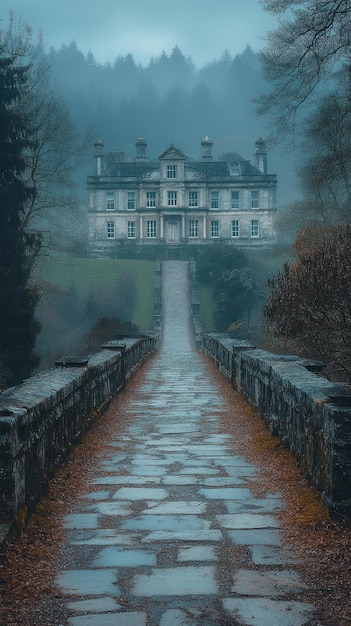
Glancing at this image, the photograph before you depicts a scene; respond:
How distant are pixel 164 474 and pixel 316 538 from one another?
2247mm

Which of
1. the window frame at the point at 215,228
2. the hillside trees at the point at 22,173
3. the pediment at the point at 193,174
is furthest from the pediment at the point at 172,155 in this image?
the hillside trees at the point at 22,173

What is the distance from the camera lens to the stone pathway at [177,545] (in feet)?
13.1

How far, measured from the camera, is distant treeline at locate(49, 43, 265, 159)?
417 feet

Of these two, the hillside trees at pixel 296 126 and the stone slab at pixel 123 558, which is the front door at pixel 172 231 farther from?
the stone slab at pixel 123 558

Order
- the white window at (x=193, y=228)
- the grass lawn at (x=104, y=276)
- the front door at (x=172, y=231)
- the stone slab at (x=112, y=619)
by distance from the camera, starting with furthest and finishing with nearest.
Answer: the white window at (x=193, y=228) < the front door at (x=172, y=231) < the grass lawn at (x=104, y=276) < the stone slab at (x=112, y=619)

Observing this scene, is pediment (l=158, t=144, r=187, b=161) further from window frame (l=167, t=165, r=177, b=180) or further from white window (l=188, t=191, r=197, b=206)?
white window (l=188, t=191, r=197, b=206)

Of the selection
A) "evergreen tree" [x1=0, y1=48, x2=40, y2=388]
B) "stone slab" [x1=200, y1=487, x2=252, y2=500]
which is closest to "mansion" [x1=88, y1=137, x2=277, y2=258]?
"evergreen tree" [x1=0, y1=48, x2=40, y2=388]

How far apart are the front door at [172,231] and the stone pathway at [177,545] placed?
6944 cm

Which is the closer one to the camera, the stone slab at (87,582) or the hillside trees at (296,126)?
the stone slab at (87,582)

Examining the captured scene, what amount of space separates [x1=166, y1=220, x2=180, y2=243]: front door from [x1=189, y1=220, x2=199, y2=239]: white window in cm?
173

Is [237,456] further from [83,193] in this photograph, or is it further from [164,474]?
[83,193]

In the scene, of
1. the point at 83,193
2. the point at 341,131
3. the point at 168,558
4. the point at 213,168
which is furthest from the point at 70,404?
the point at 83,193

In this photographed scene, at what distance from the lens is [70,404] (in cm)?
799

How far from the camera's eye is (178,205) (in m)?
79.8
